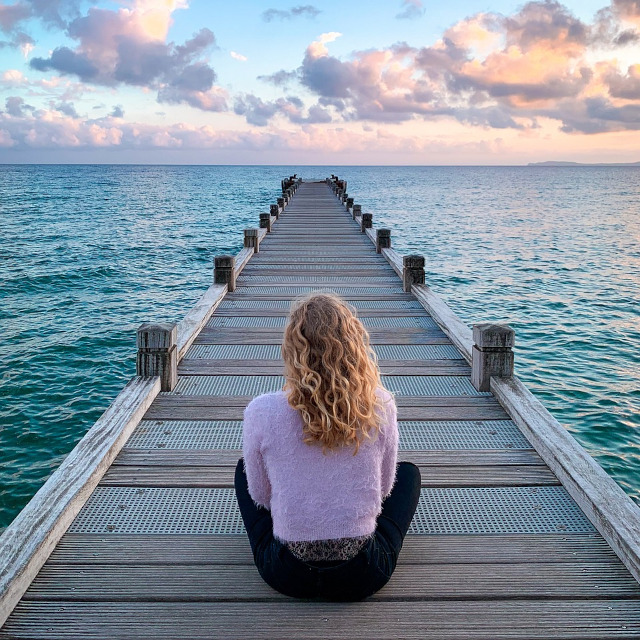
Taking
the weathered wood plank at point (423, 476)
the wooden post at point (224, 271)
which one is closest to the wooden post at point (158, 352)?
the weathered wood plank at point (423, 476)

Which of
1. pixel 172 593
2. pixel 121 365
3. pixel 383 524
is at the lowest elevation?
pixel 121 365

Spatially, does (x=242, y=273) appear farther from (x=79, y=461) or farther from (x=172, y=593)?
(x=172, y=593)

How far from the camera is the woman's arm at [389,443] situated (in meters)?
2.95

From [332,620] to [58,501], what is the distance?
5.81 ft

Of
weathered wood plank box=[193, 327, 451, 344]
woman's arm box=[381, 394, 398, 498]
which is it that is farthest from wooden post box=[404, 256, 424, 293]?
woman's arm box=[381, 394, 398, 498]

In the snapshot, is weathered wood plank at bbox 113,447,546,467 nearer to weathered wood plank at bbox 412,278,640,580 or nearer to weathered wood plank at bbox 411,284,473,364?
weathered wood plank at bbox 412,278,640,580

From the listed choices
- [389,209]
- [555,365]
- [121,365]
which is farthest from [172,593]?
[389,209]

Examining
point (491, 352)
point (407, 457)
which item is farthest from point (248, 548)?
point (491, 352)

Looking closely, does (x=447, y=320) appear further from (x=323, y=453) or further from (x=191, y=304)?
(x=191, y=304)

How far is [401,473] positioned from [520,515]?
101 centimetres

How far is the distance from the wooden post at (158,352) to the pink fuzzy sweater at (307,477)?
120 inches

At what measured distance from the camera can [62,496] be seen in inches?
147

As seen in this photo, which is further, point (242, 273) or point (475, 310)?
point (475, 310)

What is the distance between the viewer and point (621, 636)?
2.83 metres
